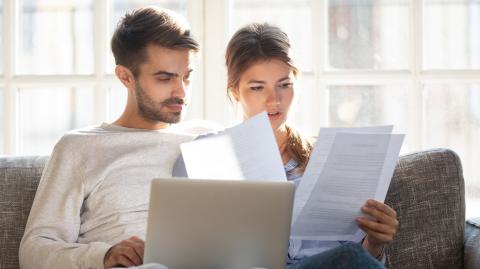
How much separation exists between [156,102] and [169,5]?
79 centimetres

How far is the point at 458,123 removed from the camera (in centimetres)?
285

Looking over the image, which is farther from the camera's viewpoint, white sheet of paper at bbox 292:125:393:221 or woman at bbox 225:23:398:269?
woman at bbox 225:23:398:269

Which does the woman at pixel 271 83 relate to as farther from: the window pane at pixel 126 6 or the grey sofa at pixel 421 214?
the window pane at pixel 126 6

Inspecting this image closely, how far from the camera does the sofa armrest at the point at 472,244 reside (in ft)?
7.07

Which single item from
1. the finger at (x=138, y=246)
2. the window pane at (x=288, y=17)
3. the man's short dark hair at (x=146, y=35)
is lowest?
the finger at (x=138, y=246)

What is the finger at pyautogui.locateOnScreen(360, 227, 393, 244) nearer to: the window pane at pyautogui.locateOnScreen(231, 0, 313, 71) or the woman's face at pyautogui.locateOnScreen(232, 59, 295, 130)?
the woman's face at pyautogui.locateOnScreen(232, 59, 295, 130)

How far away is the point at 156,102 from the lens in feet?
7.34

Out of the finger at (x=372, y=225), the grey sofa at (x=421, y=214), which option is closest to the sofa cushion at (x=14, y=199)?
the grey sofa at (x=421, y=214)

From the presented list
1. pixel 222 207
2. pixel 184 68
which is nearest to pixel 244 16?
pixel 184 68

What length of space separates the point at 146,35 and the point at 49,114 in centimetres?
87

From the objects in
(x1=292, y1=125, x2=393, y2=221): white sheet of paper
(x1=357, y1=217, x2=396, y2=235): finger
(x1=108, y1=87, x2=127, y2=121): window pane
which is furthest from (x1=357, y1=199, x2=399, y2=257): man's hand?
(x1=108, y1=87, x2=127, y2=121): window pane

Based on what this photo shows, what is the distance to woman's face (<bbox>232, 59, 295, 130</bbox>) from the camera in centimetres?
223

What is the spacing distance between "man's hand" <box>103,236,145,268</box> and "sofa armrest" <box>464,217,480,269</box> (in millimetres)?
923

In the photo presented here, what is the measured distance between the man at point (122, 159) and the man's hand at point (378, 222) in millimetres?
561
